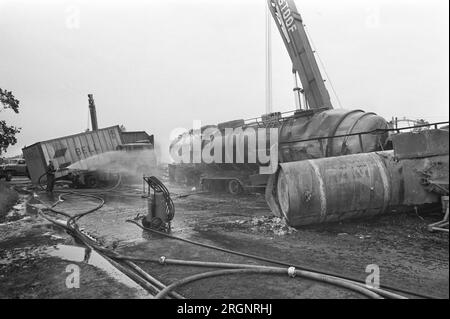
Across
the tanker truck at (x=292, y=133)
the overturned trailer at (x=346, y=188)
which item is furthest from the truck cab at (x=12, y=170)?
the overturned trailer at (x=346, y=188)

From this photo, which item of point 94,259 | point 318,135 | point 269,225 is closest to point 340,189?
point 269,225

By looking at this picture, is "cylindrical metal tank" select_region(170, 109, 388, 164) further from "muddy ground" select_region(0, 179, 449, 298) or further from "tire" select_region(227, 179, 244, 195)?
"muddy ground" select_region(0, 179, 449, 298)

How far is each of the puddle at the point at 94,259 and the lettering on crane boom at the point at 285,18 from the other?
1043 centimetres

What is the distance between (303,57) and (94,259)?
10213 millimetres

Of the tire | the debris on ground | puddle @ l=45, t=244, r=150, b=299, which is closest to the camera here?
puddle @ l=45, t=244, r=150, b=299

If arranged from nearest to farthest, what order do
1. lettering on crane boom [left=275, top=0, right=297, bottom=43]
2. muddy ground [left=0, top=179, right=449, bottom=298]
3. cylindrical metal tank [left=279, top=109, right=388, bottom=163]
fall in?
muddy ground [left=0, top=179, right=449, bottom=298]
cylindrical metal tank [left=279, top=109, right=388, bottom=163]
lettering on crane boom [left=275, top=0, right=297, bottom=43]

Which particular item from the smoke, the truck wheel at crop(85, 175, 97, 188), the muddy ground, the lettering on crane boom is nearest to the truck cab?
the smoke

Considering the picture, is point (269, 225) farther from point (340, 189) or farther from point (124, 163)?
point (124, 163)

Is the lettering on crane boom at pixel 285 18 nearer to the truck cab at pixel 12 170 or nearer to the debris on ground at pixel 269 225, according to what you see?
the debris on ground at pixel 269 225

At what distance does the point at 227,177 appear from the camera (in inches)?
542

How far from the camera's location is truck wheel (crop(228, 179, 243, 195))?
13460mm

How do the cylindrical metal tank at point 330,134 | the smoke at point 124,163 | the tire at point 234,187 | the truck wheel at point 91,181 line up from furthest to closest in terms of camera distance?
the smoke at point 124,163 → the truck wheel at point 91,181 → the tire at point 234,187 → the cylindrical metal tank at point 330,134

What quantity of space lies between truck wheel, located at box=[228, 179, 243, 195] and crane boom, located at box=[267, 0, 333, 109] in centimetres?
392

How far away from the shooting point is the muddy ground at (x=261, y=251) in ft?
12.9
